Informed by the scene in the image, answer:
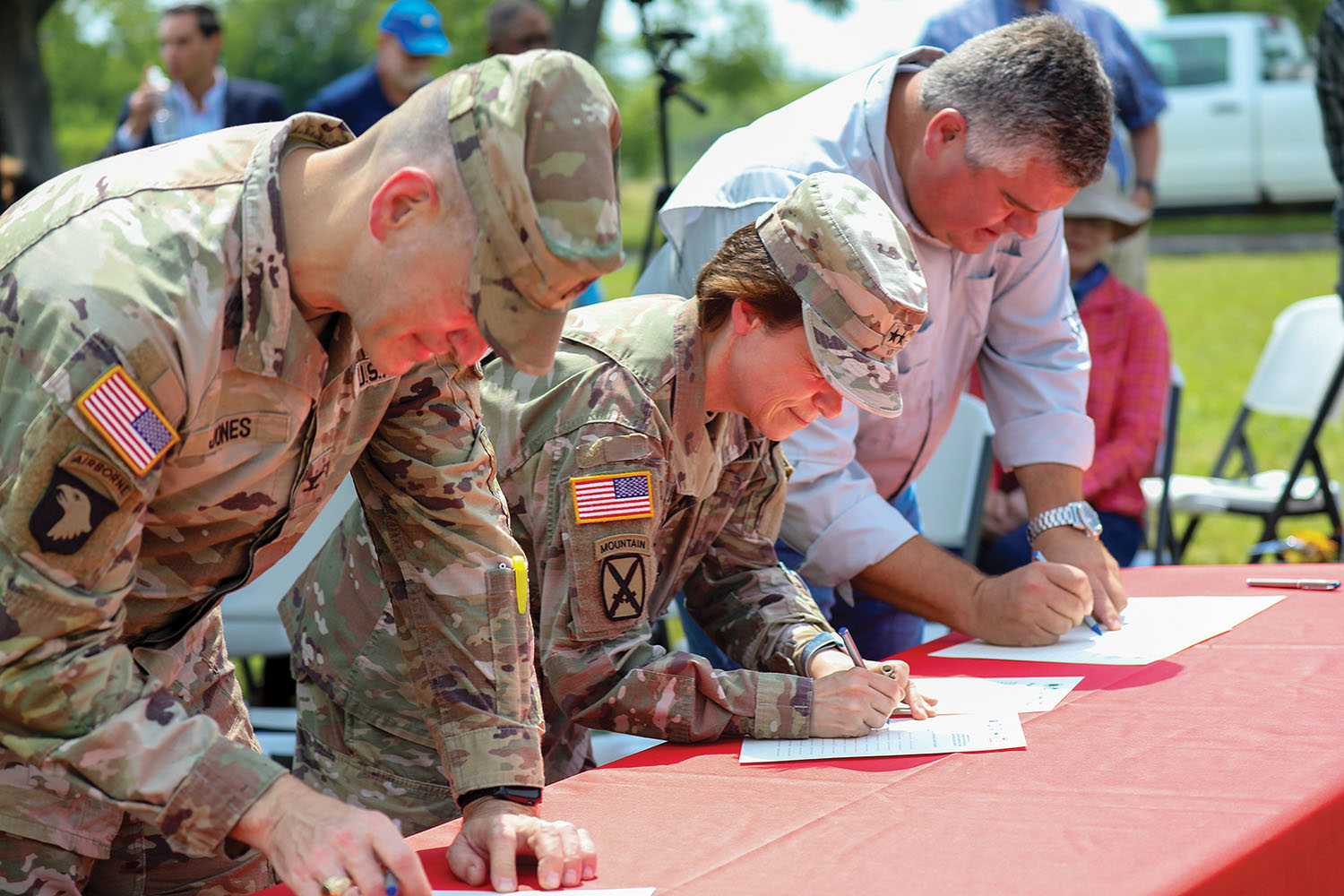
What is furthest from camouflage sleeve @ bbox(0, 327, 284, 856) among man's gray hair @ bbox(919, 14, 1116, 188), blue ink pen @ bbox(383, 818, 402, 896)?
man's gray hair @ bbox(919, 14, 1116, 188)

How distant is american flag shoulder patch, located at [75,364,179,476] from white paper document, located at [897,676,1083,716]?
3.76 feet

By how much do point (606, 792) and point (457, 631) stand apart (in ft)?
0.92

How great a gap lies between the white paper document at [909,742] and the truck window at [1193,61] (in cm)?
1369

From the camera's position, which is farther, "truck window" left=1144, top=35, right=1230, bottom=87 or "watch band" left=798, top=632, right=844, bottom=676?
"truck window" left=1144, top=35, right=1230, bottom=87

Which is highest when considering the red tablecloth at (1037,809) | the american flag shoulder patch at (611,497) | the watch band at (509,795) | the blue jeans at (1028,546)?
the american flag shoulder patch at (611,497)

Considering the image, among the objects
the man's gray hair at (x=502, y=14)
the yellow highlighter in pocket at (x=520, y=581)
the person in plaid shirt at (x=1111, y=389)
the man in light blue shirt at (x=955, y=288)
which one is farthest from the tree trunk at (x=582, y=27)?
the yellow highlighter in pocket at (x=520, y=581)

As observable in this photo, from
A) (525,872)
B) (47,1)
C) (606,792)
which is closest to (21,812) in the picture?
(525,872)

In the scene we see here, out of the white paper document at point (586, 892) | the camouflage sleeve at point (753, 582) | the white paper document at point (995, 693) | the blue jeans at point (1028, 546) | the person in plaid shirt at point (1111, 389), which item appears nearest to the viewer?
the white paper document at point (586, 892)

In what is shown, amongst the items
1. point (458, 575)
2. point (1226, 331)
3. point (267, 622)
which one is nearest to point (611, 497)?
point (458, 575)

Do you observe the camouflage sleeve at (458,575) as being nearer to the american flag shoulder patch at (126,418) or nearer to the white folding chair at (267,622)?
the american flag shoulder patch at (126,418)

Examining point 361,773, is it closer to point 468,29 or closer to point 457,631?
point 457,631

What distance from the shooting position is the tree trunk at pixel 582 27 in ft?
37.1

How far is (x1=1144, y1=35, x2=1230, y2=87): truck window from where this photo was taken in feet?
46.4

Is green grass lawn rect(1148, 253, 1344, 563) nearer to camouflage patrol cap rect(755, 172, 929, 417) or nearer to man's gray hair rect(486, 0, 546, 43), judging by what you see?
man's gray hair rect(486, 0, 546, 43)
